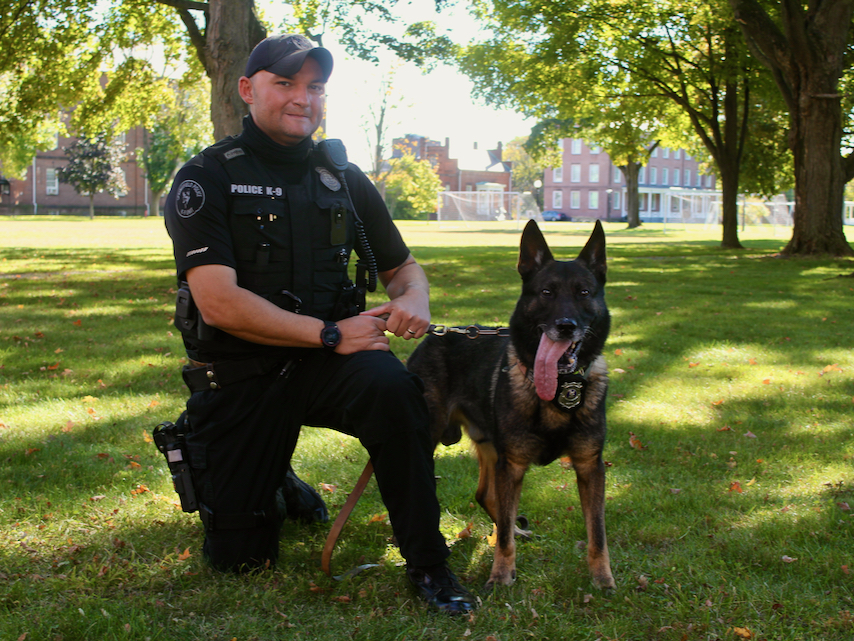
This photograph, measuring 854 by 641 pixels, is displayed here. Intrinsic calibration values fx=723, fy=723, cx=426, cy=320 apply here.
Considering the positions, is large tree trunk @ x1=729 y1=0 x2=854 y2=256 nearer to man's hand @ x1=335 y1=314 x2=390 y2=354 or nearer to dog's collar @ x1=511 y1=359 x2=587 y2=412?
dog's collar @ x1=511 y1=359 x2=587 y2=412

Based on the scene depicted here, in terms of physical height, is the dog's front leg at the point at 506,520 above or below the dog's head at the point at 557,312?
below

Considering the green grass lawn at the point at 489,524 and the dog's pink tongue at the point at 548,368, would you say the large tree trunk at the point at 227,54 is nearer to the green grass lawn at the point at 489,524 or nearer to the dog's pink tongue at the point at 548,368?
the green grass lawn at the point at 489,524

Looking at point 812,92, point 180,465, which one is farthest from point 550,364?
point 812,92

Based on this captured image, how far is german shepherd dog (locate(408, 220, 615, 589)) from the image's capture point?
3148 mm

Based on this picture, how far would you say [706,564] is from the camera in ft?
10.9

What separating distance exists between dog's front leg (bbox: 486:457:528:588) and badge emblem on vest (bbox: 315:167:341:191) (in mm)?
1528

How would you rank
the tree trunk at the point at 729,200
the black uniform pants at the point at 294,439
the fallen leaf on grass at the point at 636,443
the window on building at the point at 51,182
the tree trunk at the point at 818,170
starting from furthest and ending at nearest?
1. the window on building at the point at 51,182
2. the tree trunk at the point at 729,200
3. the tree trunk at the point at 818,170
4. the fallen leaf on grass at the point at 636,443
5. the black uniform pants at the point at 294,439

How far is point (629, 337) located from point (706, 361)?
1338 mm

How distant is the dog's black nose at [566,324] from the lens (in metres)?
3.04

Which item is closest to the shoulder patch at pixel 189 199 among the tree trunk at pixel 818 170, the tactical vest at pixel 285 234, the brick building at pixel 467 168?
the tactical vest at pixel 285 234

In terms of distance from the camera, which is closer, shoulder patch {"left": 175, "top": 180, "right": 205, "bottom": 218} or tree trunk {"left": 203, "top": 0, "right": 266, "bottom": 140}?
shoulder patch {"left": 175, "top": 180, "right": 205, "bottom": 218}

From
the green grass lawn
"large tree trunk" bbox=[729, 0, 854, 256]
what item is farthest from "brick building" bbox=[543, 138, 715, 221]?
the green grass lawn

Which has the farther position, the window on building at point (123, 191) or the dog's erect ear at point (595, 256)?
the window on building at point (123, 191)

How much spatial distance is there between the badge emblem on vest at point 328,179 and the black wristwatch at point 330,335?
74 cm
